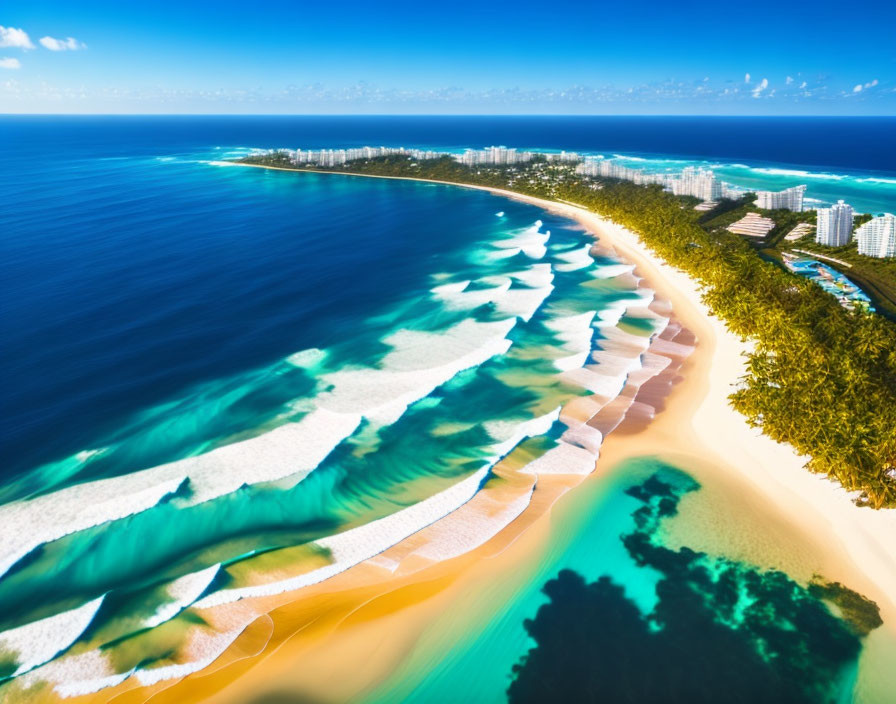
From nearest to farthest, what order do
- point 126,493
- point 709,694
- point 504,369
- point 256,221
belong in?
point 709,694
point 126,493
point 504,369
point 256,221

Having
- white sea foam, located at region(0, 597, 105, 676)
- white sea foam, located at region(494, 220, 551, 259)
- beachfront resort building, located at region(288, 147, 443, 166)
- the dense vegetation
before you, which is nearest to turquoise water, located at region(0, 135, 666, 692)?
white sea foam, located at region(0, 597, 105, 676)

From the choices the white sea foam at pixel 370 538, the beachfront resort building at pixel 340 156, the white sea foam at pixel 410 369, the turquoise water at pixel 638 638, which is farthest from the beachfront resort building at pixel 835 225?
the beachfront resort building at pixel 340 156

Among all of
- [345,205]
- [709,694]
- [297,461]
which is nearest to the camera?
[709,694]

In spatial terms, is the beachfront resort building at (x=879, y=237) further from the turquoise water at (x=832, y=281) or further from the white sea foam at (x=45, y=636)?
the white sea foam at (x=45, y=636)

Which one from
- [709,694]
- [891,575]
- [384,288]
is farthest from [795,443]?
[384,288]

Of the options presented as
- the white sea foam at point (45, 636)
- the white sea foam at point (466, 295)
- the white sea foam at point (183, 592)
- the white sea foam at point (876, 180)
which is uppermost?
the white sea foam at point (45, 636)

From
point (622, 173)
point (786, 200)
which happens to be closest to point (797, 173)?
point (622, 173)

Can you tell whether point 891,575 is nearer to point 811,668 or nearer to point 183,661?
point 811,668

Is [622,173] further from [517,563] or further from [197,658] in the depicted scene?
[197,658]
